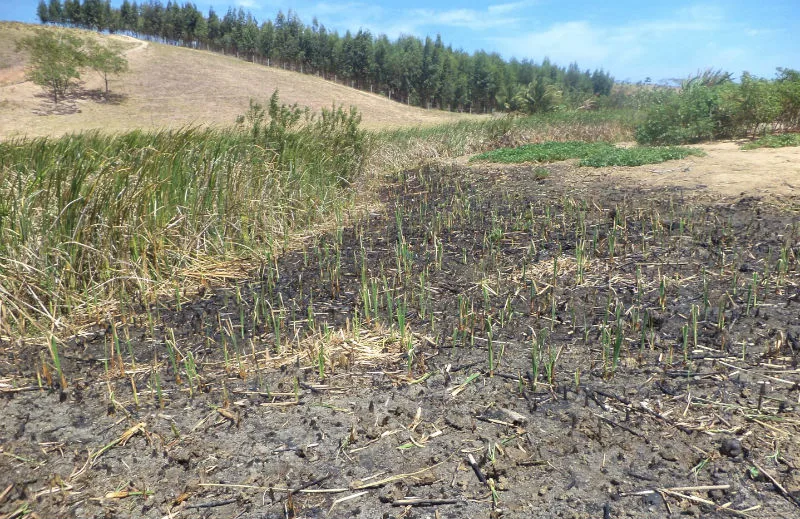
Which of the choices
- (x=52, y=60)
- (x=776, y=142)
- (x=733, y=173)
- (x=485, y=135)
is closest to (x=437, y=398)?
(x=733, y=173)

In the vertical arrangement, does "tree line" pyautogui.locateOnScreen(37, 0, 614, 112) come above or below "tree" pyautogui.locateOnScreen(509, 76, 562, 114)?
above

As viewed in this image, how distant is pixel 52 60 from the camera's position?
35281 mm

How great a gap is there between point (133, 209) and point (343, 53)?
190 ft

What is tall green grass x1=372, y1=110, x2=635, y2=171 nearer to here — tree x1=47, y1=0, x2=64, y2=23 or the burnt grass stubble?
the burnt grass stubble

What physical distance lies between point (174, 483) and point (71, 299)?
235 cm

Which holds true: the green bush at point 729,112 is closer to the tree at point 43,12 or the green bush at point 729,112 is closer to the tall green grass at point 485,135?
the tall green grass at point 485,135

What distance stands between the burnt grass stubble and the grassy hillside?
83.2 ft

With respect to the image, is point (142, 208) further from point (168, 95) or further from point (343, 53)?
point (343, 53)

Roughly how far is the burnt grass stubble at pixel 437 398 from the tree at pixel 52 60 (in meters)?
39.0

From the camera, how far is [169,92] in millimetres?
38562

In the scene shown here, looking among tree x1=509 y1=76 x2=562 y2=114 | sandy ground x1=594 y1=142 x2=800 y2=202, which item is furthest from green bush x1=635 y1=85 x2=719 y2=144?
A: tree x1=509 y1=76 x2=562 y2=114

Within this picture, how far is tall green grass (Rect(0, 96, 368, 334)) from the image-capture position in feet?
12.6

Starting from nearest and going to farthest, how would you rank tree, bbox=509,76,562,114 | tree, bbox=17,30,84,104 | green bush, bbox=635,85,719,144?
green bush, bbox=635,85,719,144
tree, bbox=509,76,562,114
tree, bbox=17,30,84,104

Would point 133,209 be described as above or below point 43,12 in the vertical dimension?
below
